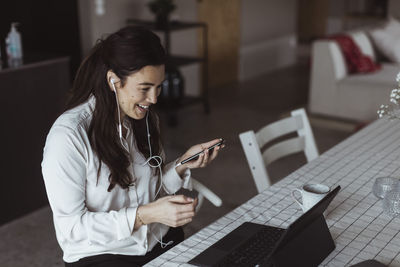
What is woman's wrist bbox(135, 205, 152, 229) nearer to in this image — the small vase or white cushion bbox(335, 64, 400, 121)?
the small vase

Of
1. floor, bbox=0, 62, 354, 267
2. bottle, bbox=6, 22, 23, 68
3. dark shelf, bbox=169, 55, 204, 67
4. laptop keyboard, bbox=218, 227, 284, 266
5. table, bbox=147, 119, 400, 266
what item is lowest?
floor, bbox=0, 62, 354, 267

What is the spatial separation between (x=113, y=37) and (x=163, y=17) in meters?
3.22

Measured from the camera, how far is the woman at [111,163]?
143 centimetres

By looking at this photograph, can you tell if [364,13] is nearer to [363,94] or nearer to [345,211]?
[363,94]

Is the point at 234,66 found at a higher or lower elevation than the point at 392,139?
lower

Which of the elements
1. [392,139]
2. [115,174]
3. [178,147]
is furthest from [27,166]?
[392,139]

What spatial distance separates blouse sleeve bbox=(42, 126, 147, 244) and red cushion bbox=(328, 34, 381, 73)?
3.79 meters

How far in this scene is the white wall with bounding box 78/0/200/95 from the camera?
448cm

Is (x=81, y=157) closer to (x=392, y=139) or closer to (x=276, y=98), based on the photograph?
(x=392, y=139)

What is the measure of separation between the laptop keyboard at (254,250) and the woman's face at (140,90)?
1.61 feet

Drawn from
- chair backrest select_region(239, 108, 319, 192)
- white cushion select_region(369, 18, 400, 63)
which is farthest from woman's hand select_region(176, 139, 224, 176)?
white cushion select_region(369, 18, 400, 63)

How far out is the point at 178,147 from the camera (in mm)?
4188

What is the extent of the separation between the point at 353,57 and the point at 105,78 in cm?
377

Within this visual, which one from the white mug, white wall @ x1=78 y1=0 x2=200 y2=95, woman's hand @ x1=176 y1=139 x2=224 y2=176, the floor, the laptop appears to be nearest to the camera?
the laptop
